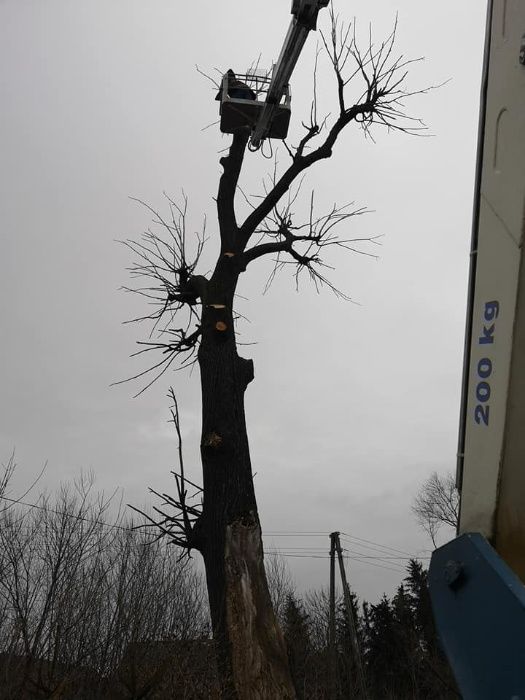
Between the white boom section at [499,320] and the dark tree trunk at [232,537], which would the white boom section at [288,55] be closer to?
the dark tree trunk at [232,537]

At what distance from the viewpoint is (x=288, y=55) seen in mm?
6953

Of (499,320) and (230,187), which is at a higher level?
(230,187)

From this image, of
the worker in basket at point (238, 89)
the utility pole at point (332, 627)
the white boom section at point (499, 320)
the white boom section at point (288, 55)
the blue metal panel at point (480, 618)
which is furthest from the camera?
the utility pole at point (332, 627)

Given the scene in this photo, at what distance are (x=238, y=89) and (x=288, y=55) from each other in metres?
0.93

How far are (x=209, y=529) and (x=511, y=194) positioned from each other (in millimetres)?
4064

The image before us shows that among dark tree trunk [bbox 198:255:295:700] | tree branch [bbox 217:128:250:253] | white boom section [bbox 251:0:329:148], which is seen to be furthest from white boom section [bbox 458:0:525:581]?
tree branch [bbox 217:128:250:253]

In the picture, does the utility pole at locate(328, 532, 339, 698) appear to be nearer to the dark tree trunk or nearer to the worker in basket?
the dark tree trunk

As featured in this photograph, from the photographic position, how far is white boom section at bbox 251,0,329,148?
6316mm

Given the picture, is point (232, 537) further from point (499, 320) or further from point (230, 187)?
point (230, 187)

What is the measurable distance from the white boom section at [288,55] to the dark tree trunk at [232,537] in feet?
8.18

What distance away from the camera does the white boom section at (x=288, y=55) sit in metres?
6.32

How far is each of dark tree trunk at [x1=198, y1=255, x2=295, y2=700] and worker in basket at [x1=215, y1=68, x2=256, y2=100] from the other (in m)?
2.74

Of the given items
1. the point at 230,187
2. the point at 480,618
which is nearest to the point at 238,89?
the point at 230,187

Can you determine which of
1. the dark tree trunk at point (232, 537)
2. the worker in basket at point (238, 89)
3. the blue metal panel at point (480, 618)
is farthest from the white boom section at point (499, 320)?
the worker in basket at point (238, 89)
